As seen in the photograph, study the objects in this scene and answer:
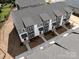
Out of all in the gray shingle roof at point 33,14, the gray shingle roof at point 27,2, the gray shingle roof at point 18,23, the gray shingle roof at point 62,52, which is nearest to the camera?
the gray shingle roof at point 62,52

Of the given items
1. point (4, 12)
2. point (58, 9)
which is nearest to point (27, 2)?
point (58, 9)

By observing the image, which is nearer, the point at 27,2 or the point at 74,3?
the point at 27,2

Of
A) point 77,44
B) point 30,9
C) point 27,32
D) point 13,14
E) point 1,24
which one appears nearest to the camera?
point 77,44

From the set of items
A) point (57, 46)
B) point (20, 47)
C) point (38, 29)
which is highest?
point (57, 46)

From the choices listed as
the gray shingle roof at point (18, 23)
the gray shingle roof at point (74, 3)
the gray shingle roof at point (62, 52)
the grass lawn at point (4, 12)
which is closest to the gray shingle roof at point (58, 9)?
the gray shingle roof at point (74, 3)

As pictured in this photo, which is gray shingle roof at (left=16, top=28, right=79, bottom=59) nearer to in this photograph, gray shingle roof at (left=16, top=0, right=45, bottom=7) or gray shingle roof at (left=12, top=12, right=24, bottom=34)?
gray shingle roof at (left=12, top=12, right=24, bottom=34)

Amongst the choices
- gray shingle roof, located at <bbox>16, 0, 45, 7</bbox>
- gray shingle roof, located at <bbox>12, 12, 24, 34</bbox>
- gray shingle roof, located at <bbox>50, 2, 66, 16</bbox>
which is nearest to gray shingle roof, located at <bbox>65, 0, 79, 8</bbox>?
gray shingle roof, located at <bbox>50, 2, 66, 16</bbox>

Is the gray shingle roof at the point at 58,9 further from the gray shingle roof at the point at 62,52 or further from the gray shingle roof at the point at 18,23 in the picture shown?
the gray shingle roof at the point at 62,52

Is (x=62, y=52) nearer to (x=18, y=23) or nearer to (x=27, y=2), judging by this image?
(x=18, y=23)

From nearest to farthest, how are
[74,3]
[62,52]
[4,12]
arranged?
[62,52] < [4,12] < [74,3]

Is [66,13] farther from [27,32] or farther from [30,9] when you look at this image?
[27,32]

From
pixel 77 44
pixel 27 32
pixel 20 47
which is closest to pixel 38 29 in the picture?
pixel 27 32
